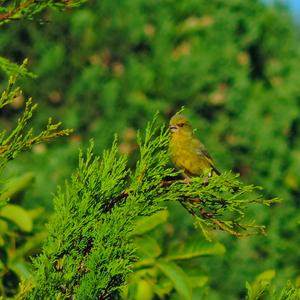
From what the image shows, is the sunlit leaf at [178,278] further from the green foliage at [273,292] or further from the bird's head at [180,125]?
the bird's head at [180,125]

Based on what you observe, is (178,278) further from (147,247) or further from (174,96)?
(174,96)

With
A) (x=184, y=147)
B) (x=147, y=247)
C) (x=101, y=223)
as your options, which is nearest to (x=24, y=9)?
(x=101, y=223)

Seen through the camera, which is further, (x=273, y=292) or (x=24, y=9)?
(x=273, y=292)

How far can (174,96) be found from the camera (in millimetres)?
13523

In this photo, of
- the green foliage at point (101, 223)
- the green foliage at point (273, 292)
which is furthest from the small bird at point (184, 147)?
the green foliage at point (273, 292)

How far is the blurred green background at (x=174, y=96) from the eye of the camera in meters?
12.7

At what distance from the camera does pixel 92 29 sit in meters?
13.5

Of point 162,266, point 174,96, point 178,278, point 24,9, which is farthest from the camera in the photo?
point 174,96

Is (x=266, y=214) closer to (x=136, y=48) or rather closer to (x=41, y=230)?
(x=136, y=48)

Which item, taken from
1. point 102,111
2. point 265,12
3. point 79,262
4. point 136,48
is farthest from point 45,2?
point 265,12

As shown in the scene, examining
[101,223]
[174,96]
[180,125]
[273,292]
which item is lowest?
[174,96]

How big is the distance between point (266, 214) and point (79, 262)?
423 inches

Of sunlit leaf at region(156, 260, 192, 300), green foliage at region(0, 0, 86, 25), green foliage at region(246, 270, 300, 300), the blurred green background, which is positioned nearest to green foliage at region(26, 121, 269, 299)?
green foliage at region(246, 270, 300, 300)

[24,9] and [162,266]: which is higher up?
[24,9]
